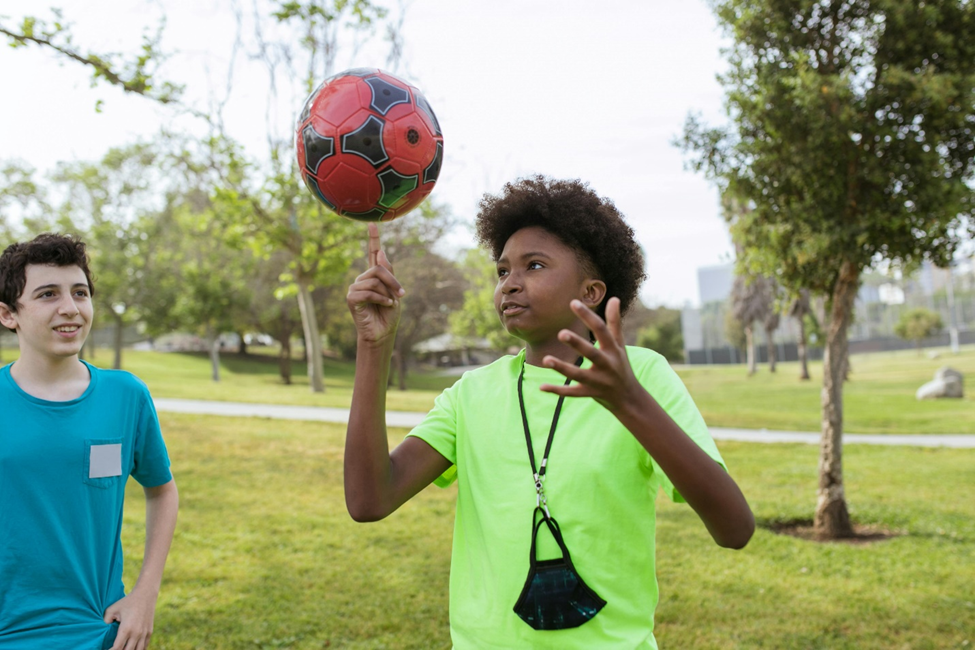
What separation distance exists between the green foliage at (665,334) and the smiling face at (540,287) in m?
51.7

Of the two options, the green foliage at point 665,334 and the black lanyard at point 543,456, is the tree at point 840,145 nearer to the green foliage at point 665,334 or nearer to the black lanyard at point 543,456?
the black lanyard at point 543,456

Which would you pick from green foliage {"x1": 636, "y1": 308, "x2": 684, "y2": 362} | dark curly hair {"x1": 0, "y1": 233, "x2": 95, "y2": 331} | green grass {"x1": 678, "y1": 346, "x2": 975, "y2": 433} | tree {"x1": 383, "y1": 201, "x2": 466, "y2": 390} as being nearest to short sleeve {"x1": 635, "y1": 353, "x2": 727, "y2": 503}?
dark curly hair {"x1": 0, "y1": 233, "x2": 95, "y2": 331}

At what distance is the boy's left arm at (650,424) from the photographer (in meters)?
1.39

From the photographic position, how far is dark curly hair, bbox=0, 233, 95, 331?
2.58 m

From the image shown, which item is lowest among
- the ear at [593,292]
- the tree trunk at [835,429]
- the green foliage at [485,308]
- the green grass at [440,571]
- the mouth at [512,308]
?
the green grass at [440,571]

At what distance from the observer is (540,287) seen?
6.72 ft

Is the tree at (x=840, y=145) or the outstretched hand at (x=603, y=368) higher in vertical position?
the tree at (x=840, y=145)

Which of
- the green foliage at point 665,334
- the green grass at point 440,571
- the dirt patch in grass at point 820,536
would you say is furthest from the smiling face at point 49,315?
the green foliage at point 665,334

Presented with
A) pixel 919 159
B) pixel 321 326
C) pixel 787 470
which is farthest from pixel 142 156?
pixel 919 159

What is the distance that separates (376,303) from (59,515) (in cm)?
134

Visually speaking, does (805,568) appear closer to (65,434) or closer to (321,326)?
(65,434)

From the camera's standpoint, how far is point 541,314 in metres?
2.03

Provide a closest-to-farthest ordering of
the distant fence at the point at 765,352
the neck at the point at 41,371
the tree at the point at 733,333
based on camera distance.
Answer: the neck at the point at 41,371 → the tree at the point at 733,333 → the distant fence at the point at 765,352

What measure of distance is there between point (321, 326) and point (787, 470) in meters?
29.6
